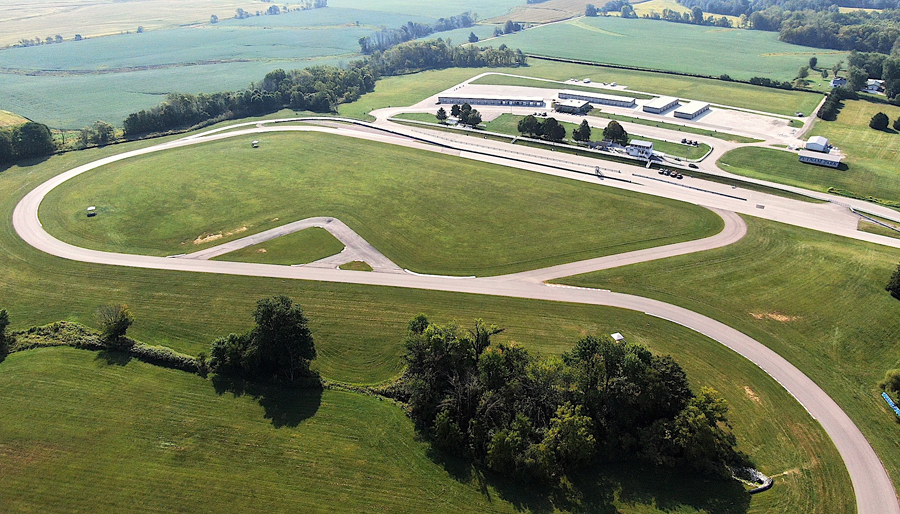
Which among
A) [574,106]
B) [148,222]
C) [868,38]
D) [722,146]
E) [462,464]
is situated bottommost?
[462,464]

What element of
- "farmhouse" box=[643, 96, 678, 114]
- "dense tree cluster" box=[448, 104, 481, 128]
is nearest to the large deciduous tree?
"farmhouse" box=[643, 96, 678, 114]

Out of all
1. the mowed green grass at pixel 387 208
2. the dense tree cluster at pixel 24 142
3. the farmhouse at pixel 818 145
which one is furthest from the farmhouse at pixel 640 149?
the dense tree cluster at pixel 24 142

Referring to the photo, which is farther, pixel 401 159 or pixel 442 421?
pixel 401 159

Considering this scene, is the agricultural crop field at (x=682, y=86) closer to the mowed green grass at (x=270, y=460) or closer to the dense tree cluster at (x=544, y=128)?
the dense tree cluster at (x=544, y=128)

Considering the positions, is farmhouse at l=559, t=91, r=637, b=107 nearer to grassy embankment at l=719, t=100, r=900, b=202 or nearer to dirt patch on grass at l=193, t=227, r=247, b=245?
grassy embankment at l=719, t=100, r=900, b=202

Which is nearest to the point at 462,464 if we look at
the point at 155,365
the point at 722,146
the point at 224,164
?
the point at 155,365

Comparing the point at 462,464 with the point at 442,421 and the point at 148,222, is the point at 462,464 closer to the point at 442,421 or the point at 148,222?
the point at 442,421
